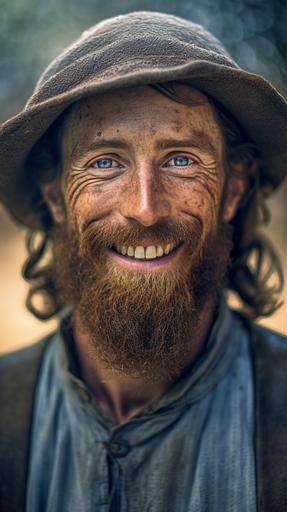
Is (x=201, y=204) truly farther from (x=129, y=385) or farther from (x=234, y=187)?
Answer: (x=129, y=385)

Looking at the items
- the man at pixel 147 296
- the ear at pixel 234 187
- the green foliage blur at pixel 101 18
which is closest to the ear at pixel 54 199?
the man at pixel 147 296

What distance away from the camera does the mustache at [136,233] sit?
229 cm

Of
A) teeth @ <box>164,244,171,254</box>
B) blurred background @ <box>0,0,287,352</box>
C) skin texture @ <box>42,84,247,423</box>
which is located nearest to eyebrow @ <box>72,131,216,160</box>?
skin texture @ <box>42,84,247,423</box>

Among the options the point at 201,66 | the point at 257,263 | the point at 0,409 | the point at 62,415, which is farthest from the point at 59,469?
the point at 201,66

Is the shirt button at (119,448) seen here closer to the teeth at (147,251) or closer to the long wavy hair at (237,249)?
the teeth at (147,251)

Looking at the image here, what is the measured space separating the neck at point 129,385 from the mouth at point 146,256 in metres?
0.35

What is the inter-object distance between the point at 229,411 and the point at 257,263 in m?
1.01

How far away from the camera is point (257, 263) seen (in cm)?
316

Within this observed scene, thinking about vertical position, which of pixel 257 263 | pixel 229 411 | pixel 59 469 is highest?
A: pixel 257 263

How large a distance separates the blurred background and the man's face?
13.8 feet

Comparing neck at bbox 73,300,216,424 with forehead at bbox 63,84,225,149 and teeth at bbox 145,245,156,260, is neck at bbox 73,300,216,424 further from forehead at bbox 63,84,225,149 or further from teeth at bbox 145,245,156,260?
forehead at bbox 63,84,225,149

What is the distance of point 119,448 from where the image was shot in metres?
2.32

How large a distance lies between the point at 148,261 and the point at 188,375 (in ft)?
1.77

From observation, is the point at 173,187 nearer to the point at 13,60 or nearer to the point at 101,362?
the point at 101,362
